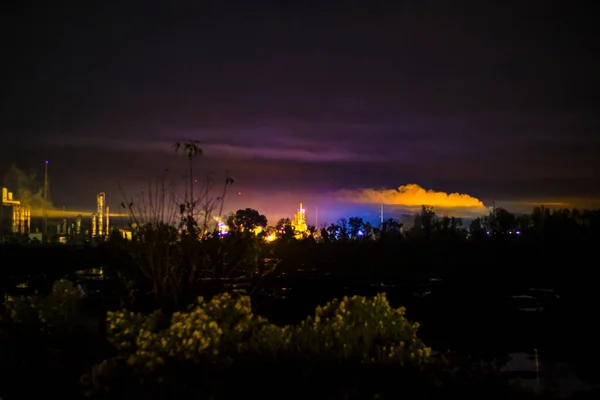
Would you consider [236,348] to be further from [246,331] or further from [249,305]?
[249,305]

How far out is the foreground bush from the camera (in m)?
6.13

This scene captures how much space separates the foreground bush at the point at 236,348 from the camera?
6.13 metres

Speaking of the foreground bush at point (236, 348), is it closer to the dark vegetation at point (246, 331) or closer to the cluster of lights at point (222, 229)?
the dark vegetation at point (246, 331)

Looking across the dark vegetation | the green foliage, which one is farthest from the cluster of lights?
the green foliage

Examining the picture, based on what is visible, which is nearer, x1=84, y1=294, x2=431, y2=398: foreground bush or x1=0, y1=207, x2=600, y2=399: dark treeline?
x1=84, y1=294, x2=431, y2=398: foreground bush

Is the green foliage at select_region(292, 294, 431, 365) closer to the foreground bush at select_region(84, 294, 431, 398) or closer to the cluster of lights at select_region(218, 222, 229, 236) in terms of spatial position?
the foreground bush at select_region(84, 294, 431, 398)

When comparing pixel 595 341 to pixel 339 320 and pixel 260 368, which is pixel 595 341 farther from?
pixel 260 368

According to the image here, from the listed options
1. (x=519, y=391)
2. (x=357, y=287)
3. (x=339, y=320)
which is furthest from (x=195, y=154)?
(x=357, y=287)

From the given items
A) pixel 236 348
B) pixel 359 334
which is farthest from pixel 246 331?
pixel 359 334

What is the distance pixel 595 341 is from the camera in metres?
13.7

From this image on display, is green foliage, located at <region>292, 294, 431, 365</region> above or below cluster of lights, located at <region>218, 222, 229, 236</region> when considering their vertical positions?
below

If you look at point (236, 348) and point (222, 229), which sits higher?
point (222, 229)

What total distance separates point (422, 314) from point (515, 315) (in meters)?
2.44

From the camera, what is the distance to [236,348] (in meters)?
7.41
